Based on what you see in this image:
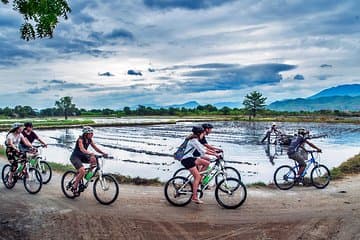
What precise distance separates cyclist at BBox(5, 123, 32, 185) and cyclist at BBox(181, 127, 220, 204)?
4993 mm

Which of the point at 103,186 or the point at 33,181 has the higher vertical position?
the point at 103,186

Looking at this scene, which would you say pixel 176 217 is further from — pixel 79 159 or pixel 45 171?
pixel 45 171

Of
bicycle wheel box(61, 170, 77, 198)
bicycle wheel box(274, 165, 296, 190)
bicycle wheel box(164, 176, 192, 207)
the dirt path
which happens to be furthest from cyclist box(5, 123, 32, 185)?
bicycle wheel box(274, 165, 296, 190)

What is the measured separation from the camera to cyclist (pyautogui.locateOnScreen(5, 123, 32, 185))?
403 inches

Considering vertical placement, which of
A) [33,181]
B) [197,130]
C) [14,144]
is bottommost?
[33,181]

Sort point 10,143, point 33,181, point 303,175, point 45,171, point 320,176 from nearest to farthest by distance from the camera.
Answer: point 33,181, point 10,143, point 303,175, point 320,176, point 45,171

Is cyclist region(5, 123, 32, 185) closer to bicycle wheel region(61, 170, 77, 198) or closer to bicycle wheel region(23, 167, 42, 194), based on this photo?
bicycle wheel region(23, 167, 42, 194)

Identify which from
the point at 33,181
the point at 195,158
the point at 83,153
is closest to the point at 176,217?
the point at 195,158

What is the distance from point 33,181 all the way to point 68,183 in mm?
1408

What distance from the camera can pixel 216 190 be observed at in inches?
327

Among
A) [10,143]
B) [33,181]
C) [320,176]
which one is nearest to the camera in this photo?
[33,181]

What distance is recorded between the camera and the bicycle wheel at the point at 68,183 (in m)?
9.11

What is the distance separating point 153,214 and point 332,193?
5076 mm

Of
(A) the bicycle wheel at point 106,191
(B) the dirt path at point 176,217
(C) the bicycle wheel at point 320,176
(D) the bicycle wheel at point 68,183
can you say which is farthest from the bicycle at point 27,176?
(C) the bicycle wheel at point 320,176
